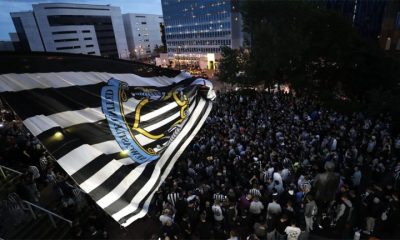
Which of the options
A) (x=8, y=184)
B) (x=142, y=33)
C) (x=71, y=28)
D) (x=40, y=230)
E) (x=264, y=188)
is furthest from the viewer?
(x=142, y=33)

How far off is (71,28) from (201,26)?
4062 centimetres

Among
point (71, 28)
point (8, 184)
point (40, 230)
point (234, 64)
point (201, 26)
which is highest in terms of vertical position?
point (71, 28)

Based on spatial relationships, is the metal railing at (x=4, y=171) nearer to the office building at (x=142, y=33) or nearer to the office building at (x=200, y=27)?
the office building at (x=200, y=27)

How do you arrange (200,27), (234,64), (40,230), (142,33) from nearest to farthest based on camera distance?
(40,230), (234,64), (200,27), (142,33)

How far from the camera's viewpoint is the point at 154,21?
10881 centimetres

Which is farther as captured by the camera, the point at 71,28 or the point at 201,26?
the point at 71,28

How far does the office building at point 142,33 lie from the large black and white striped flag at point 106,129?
102 metres

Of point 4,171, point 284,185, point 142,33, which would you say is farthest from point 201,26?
point 4,171

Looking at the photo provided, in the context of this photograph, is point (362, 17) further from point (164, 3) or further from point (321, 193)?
point (164, 3)

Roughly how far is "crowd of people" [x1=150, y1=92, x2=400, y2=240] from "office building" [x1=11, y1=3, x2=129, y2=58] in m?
76.1

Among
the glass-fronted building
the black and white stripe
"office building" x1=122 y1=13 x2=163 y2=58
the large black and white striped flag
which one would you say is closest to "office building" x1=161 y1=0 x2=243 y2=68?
the glass-fronted building

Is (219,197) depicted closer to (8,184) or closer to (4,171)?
(8,184)

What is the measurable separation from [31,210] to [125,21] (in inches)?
4225

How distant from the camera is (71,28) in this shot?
241 feet
